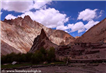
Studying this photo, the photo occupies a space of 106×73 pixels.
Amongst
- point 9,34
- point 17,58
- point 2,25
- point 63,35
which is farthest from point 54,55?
point 63,35

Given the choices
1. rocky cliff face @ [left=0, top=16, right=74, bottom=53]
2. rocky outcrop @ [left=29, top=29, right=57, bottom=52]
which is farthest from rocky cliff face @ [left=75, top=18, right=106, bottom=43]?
rocky cliff face @ [left=0, top=16, right=74, bottom=53]

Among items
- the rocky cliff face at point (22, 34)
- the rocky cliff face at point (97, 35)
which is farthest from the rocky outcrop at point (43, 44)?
the rocky cliff face at point (22, 34)

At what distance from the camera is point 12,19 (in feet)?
328

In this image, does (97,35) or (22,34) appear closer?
(97,35)

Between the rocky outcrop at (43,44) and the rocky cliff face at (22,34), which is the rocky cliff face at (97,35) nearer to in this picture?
the rocky outcrop at (43,44)

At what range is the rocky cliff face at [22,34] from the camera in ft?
224

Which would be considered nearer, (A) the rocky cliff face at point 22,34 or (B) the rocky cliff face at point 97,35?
(B) the rocky cliff face at point 97,35

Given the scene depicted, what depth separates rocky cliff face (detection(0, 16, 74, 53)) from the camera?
6814 centimetres

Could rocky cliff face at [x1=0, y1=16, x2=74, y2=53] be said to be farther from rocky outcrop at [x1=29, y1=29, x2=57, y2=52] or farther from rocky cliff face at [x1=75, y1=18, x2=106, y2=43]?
rocky cliff face at [x1=75, y1=18, x2=106, y2=43]

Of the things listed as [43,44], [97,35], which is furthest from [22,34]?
[97,35]

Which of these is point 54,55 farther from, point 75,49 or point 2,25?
point 2,25

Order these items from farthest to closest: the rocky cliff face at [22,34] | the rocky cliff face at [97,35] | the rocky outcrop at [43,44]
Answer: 1. the rocky cliff face at [22,34]
2. the rocky cliff face at [97,35]
3. the rocky outcrop at [43,44]

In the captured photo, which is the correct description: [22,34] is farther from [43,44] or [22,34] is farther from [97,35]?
[97,35]

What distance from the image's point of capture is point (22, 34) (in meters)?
82.6
